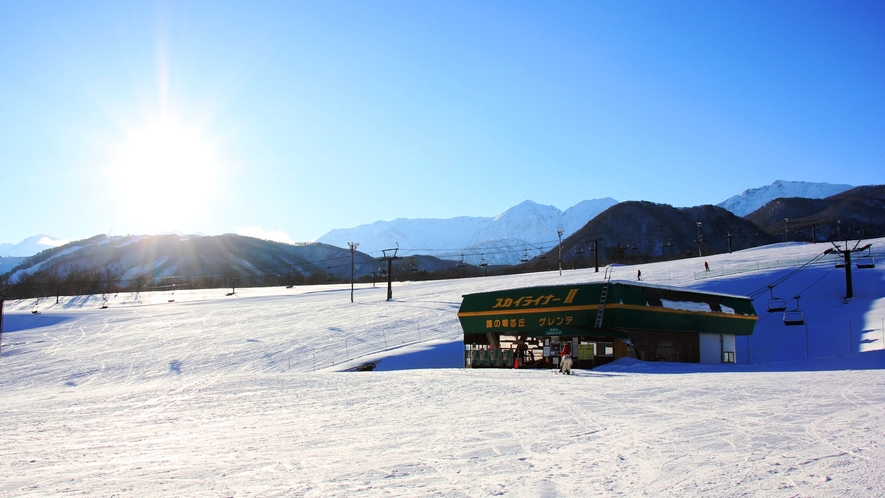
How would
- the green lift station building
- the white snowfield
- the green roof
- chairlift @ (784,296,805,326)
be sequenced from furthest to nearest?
chairlift @ (784,296,805,326)
the green roof
the green lift station building
the white snowfield

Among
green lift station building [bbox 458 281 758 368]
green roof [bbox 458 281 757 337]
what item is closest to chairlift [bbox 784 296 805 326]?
green roof [bbox 458 281 757 337]

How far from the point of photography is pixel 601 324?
111ft

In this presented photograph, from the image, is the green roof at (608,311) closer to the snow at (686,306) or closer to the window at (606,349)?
→ the snow at (686,306)

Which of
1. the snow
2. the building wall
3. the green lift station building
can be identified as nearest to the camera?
the green lift station building

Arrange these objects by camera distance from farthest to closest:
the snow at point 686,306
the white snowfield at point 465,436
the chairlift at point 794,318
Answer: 1. the chairlift at point 794,318
2. the snow at point 686,306
3. the white snowfield at point 465,436

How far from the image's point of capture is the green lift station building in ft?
112

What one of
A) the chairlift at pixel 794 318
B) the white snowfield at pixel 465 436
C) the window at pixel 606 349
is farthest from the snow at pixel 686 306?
the chairlift at pixel 794 318

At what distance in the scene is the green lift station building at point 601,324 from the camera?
112 ft

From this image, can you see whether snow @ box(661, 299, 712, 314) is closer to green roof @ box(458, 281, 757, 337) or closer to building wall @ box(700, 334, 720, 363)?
green roof @ box(458, 281, 757, 337)

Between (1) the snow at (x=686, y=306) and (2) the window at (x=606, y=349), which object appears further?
(1) the snow at (x=686, y=306)

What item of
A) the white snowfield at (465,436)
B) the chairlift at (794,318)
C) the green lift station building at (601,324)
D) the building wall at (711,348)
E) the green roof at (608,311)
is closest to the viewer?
the white snowfield at (465,436)

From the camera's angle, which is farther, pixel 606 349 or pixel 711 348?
pixel 711 348

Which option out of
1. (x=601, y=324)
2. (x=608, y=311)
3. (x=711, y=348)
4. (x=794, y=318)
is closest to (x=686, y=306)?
(x=711, y=348)

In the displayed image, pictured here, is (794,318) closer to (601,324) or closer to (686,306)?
(686,306)
